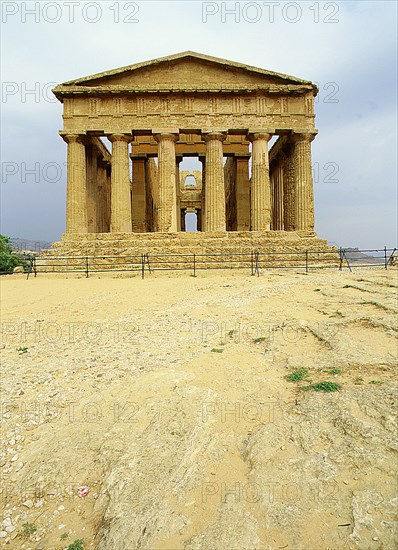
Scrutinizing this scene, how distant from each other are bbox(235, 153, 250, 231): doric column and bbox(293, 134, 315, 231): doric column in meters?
6.80

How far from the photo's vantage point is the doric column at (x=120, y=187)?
74.1 ft

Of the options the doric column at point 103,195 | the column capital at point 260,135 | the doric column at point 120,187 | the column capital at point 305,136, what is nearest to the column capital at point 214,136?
the column capital at point 260,135

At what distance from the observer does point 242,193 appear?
29.4 m

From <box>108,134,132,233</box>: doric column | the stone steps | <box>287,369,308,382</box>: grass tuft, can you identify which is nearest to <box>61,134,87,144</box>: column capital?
<box>108,134,132,233</box>: doric column

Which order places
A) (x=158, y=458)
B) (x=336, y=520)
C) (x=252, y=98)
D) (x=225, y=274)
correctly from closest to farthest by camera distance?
(x=336, y=520) < (x=158, y=458) < (x=225, y=274) < (x=252, y=98)

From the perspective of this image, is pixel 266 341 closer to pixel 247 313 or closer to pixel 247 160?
pixel 247 313

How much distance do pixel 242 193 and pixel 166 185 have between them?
913 cm

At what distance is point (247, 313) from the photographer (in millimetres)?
9336

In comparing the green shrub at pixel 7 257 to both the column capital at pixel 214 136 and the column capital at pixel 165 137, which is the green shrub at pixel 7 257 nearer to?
the column capital at pixel 165 137

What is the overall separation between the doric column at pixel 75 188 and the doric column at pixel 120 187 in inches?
78.5

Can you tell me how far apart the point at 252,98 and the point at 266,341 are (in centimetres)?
2012

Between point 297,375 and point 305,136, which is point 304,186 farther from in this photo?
point 297,375

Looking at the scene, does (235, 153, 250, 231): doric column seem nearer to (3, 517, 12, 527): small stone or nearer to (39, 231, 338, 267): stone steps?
(39, 231, 338, 267): stone steps

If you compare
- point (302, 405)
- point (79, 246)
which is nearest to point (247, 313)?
point (302, 405)
